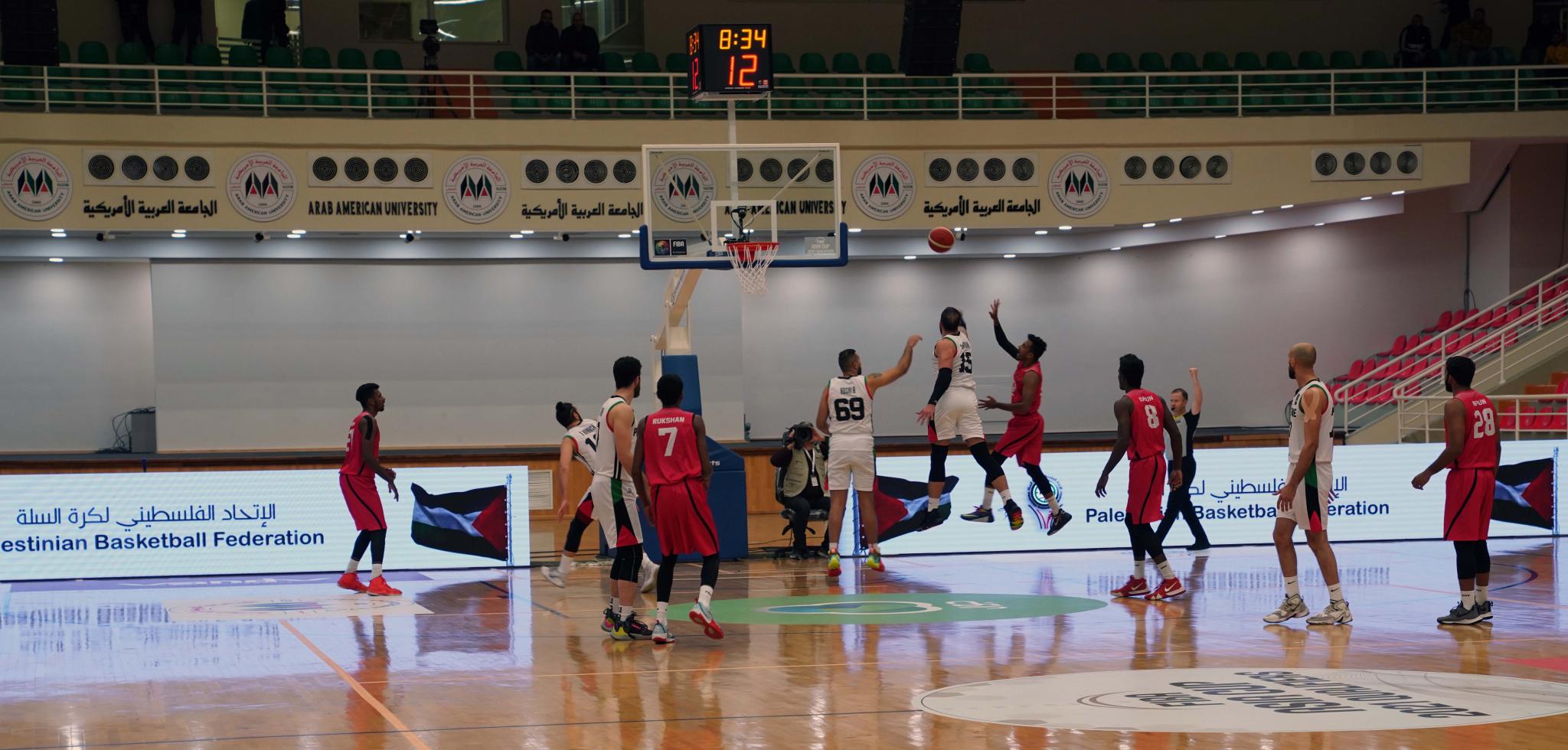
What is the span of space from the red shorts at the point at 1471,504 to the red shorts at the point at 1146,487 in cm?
230

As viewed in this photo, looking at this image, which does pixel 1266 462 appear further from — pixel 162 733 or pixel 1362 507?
pixel 162 733

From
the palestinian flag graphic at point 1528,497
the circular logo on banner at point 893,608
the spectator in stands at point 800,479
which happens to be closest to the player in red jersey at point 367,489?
the circular logo on banner at point 893,608

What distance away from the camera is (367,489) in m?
13.1

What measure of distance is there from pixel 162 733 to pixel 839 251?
9744 millimetres

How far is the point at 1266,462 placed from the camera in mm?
16656

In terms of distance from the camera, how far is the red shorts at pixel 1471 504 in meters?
10.3

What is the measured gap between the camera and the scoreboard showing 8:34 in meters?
15.6

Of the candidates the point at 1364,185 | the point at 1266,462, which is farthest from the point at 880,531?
the point at 1364,185

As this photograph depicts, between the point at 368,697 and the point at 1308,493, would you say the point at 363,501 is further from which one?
the point at 1308,493

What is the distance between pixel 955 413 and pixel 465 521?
533 cm

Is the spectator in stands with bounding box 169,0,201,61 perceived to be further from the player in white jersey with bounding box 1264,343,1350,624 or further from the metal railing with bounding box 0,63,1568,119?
the player in white jersey with bounding box 1264,343,1350,624

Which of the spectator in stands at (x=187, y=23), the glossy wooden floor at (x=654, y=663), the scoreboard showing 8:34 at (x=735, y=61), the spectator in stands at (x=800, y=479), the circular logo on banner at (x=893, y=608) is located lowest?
the circular logo on banner at (x=893, y=608)

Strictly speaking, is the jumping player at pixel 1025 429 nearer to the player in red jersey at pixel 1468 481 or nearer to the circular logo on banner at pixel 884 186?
the player in red jersey at pixel 1468 481

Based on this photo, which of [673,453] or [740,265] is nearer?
[673,453]
